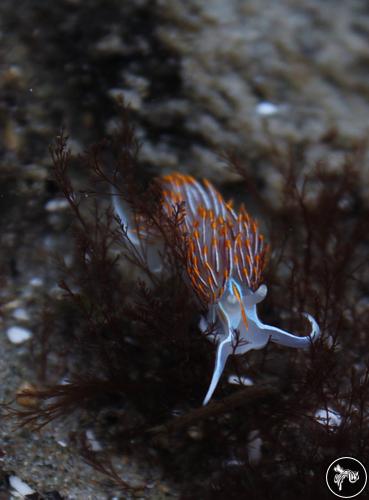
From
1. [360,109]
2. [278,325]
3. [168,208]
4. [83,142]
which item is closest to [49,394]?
[168,208]

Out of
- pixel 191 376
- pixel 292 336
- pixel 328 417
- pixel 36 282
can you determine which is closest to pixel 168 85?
pixel 36 282

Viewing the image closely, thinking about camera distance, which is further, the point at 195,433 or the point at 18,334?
the point at 18,334

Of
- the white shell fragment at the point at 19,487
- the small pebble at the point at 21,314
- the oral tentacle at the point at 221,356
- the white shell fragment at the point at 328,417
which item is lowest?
the small pebble at the point at 21,314

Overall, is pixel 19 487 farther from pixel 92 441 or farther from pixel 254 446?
pixel 254 446

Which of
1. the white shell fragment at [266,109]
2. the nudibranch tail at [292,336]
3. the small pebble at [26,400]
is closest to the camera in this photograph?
the nudibranch tail at [292,336]

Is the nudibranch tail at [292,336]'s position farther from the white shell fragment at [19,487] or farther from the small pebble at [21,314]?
the small pebble at [21,314]

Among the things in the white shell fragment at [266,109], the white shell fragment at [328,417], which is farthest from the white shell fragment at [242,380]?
the white shell fragment at [266,109]
